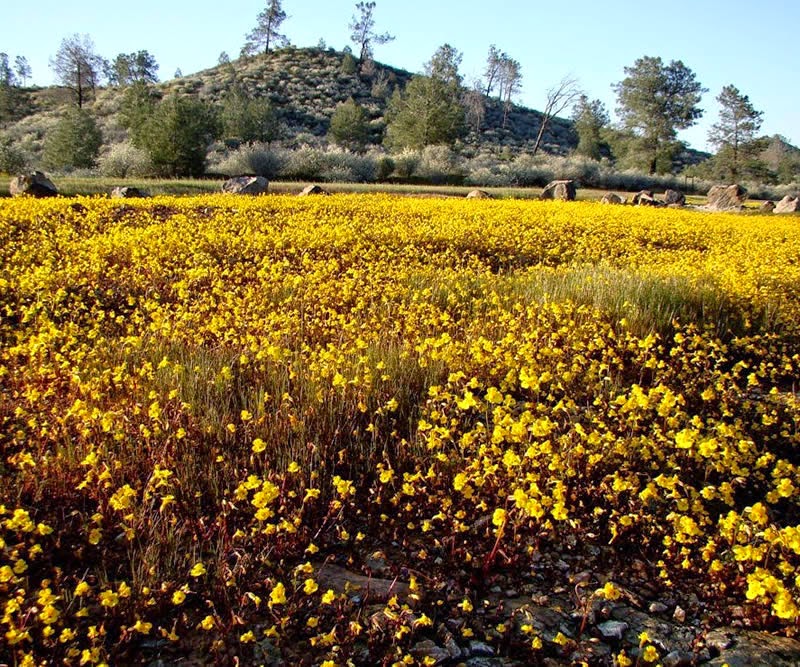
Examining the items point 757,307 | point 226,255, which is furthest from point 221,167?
point 757,307

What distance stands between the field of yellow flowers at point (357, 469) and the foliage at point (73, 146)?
3566cm

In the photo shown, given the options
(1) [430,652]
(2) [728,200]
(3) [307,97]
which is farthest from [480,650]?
(3) [307,97]

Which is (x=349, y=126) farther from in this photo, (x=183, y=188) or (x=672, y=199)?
(x=183, y=188)

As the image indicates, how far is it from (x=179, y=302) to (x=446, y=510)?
16.2ft

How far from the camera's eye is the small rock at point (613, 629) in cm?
264

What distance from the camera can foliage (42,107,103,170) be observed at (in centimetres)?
3712

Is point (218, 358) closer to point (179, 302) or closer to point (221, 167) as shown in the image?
point (179, 302)

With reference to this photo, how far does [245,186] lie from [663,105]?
47.4 meters

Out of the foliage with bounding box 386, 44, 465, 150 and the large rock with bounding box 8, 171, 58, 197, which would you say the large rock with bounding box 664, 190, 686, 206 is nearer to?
the foliage with bounding box 386, 44, 465, 150

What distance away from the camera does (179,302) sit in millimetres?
7059

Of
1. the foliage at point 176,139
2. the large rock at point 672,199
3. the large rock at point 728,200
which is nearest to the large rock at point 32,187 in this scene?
the foliage at point 176,139

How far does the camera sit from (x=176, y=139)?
96.9 ft

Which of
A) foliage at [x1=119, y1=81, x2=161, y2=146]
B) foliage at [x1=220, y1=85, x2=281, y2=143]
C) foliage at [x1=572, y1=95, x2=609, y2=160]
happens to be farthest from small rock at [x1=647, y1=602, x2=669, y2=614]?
foliage at [x1=572, y1=95, x2=609, y2=160]

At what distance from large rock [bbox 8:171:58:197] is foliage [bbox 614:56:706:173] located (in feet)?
168
